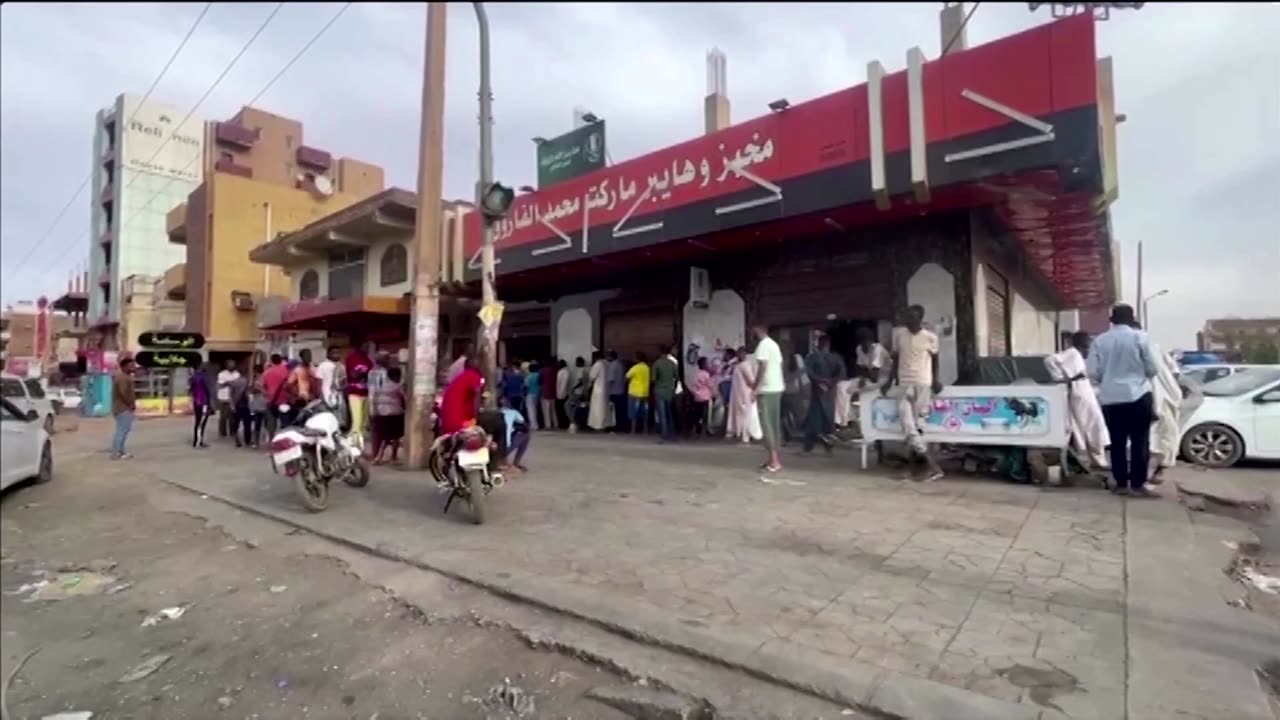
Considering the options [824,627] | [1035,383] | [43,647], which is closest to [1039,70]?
[1035,383]

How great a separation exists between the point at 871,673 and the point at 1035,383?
5.17 meters

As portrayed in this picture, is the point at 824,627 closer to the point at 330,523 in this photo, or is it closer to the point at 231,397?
the point at 330,523

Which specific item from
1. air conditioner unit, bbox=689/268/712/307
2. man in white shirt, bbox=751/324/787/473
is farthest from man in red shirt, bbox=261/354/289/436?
man in white shirt, bbox=751/324/787/473

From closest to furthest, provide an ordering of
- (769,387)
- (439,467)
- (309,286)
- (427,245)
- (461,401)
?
(439,467)
(461,401)
(769,387)
(427,245)
(309,286)

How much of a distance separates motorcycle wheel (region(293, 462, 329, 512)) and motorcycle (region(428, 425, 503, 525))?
4.72ft

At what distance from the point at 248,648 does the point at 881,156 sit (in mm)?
8257

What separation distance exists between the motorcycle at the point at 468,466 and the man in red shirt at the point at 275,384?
6.42 m

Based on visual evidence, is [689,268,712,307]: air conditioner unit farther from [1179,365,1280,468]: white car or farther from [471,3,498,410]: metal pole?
[1179,365,1280,468]: white car

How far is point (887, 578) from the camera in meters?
4.14

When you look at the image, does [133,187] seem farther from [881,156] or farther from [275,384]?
[881,156]

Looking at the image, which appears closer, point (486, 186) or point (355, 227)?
point (486, 186)

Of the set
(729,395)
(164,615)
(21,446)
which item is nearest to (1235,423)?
(729,395)

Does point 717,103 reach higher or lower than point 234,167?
lower

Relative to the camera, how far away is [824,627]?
11.2 ft
